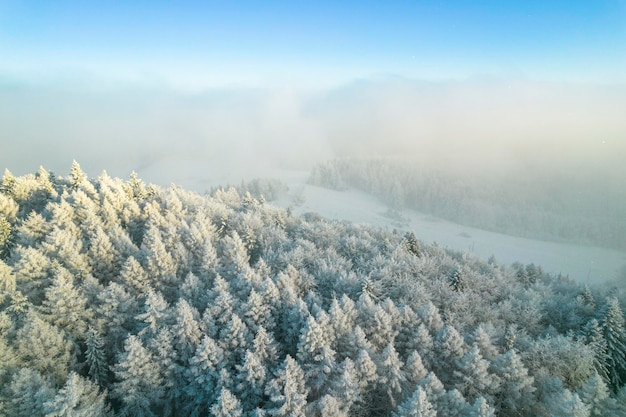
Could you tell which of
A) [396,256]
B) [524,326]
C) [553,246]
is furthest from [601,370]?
[553,246]

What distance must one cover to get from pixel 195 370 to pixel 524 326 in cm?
3755

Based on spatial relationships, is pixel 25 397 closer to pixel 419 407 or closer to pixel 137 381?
pixel 137 381

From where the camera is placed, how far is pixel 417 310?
35.5m

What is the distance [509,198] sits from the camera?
142 m

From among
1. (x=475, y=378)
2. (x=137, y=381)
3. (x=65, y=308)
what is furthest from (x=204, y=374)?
(x=475, y=378)

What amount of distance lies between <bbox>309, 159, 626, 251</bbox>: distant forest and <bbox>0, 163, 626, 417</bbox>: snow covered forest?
89413mm

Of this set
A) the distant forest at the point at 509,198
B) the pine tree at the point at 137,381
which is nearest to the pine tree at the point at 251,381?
the pine tree at the point at 137,381

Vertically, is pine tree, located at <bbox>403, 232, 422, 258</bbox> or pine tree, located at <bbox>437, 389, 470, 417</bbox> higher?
pine tree, located at <bbox>437, 389, 470, 417</bbox>

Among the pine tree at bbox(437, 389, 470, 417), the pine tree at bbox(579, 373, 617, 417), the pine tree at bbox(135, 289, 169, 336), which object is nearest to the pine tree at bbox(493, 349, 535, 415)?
the pine tree at bbox(579, 373, 617, 417)

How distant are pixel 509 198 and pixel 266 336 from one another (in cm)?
14679

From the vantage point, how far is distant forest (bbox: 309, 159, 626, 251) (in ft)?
400

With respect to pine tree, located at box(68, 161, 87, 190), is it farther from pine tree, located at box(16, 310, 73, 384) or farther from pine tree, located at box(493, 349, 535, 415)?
pine tree, located at box(493, 349, 535, 415)

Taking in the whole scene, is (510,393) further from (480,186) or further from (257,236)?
(480,186)

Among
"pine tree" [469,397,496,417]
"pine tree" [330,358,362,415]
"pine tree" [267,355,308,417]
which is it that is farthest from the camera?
"pine tree" [330,358,362,415]
